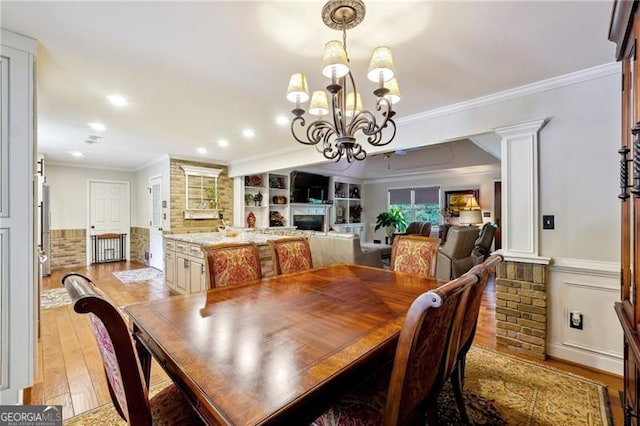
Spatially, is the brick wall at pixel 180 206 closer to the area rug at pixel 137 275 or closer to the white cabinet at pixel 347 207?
the area rug at pixel 137 275

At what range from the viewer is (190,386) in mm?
892

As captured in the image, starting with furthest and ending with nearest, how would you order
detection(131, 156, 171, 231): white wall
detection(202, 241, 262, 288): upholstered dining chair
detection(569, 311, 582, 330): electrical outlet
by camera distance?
1. detection(131, 156, 171, 231): white wall
2. detection(569, 311, 582, 330): electrical outlet
3. detection(202, 241, 262, 288): upholstered dining chair

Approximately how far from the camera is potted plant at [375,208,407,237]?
26.3 ft

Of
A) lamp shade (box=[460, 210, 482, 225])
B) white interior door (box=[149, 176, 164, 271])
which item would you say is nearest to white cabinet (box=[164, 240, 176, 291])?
white interior door (box=[149, 176, 164, 271])

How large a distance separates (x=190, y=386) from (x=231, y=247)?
1.47 m

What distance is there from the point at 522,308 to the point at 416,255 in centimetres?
106

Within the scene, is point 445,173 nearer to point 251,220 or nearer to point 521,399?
point 251,220

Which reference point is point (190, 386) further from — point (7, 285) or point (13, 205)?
point (13, 205)

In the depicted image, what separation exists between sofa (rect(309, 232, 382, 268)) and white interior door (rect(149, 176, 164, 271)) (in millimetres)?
3456

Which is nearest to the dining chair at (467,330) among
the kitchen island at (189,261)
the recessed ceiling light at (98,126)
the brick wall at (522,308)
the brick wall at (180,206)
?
the brick wall at (522,308)

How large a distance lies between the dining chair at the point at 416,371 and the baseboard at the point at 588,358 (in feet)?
5.71

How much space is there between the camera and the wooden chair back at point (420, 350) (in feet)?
3.04

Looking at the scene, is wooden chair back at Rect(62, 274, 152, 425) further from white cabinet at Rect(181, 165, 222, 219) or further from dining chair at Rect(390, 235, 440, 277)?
white cabinet at Rect(181, 165, 222, 219)

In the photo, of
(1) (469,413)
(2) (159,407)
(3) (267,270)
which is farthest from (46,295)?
(1) (469,413)
